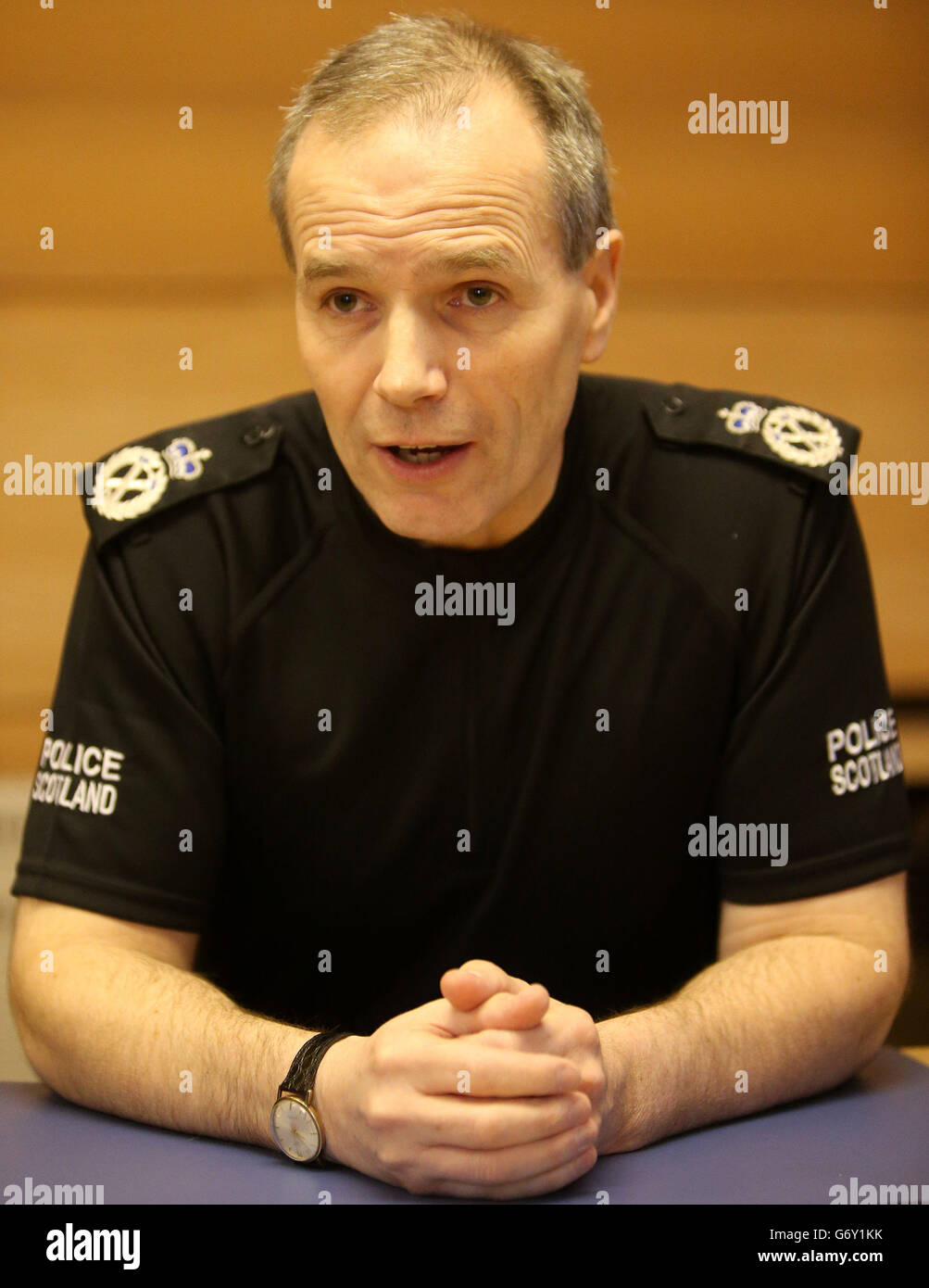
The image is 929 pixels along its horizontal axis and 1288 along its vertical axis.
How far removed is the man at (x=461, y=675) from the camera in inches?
48.6

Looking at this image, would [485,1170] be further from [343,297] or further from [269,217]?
[269,217]

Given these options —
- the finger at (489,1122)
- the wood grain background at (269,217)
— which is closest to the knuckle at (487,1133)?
the finger at (489,1122)

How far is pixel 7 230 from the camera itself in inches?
102

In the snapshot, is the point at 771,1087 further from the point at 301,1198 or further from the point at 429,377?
the point at 429,377

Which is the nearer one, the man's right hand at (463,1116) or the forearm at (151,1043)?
the man's right hand at (463,1116)

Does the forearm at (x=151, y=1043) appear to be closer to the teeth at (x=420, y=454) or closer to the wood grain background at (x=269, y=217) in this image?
the teeth at (x=420, y=454)

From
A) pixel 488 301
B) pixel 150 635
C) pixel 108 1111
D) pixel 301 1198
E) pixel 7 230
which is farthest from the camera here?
pixel 7 230

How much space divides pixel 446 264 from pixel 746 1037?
2.39ft

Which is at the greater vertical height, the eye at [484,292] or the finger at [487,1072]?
the eye at [484,292]

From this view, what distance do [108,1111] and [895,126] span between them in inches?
90.7

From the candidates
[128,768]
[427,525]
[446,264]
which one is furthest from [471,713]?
[446,264]

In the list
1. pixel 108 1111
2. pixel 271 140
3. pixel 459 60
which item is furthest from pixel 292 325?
pixel 108 1111

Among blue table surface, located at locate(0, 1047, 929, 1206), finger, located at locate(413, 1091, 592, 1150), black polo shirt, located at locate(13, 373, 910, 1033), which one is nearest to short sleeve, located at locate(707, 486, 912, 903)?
black polo shirt, located at locate(13, 373, 910, 1033)

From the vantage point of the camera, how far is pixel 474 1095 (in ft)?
3.24
